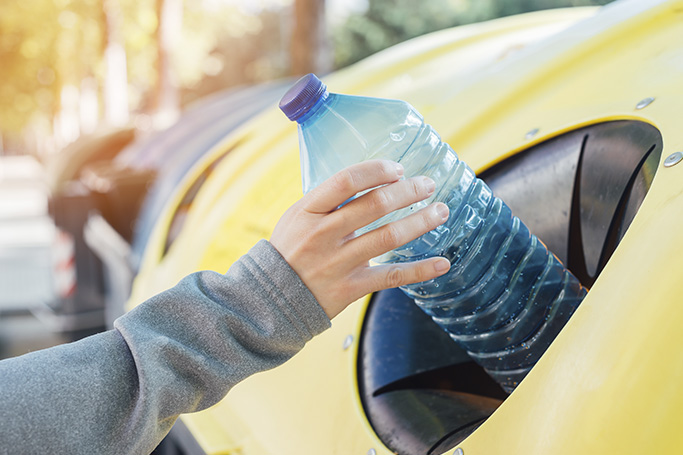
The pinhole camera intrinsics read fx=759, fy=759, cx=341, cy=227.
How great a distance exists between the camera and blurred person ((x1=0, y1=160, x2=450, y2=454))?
0.97 m

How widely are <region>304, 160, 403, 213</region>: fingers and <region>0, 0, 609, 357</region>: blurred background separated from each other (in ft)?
8.26

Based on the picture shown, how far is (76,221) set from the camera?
5008mm

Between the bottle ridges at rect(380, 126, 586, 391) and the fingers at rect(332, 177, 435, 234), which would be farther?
the bottle ridges at rect(380, 126, 586, 391)

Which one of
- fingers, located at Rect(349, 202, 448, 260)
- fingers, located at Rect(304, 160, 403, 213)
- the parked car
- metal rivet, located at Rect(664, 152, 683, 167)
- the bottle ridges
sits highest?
fingers, located at Rect(304, 160, 403, 213)

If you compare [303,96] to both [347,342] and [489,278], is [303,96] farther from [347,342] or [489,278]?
[347,342]

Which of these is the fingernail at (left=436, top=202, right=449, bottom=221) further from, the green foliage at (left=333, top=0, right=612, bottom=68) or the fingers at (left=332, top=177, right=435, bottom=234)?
the green foliage at (left=333, top=0, right=612, bottom=68)

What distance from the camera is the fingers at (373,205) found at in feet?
3.19

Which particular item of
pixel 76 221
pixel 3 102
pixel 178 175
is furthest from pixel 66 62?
pixel 178 175

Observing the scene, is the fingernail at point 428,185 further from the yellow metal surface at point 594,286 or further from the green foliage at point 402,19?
the green foliage at point 402,19

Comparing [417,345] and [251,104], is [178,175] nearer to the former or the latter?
[251,104]

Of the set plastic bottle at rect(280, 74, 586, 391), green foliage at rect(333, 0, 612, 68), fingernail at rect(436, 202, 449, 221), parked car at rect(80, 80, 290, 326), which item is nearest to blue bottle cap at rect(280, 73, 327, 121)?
plastic bottle at rect(280, 74, 586, 391)

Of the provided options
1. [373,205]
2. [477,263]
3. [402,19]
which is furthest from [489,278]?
[402,19]

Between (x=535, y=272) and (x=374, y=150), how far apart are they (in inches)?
13.9

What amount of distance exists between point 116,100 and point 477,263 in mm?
14656
